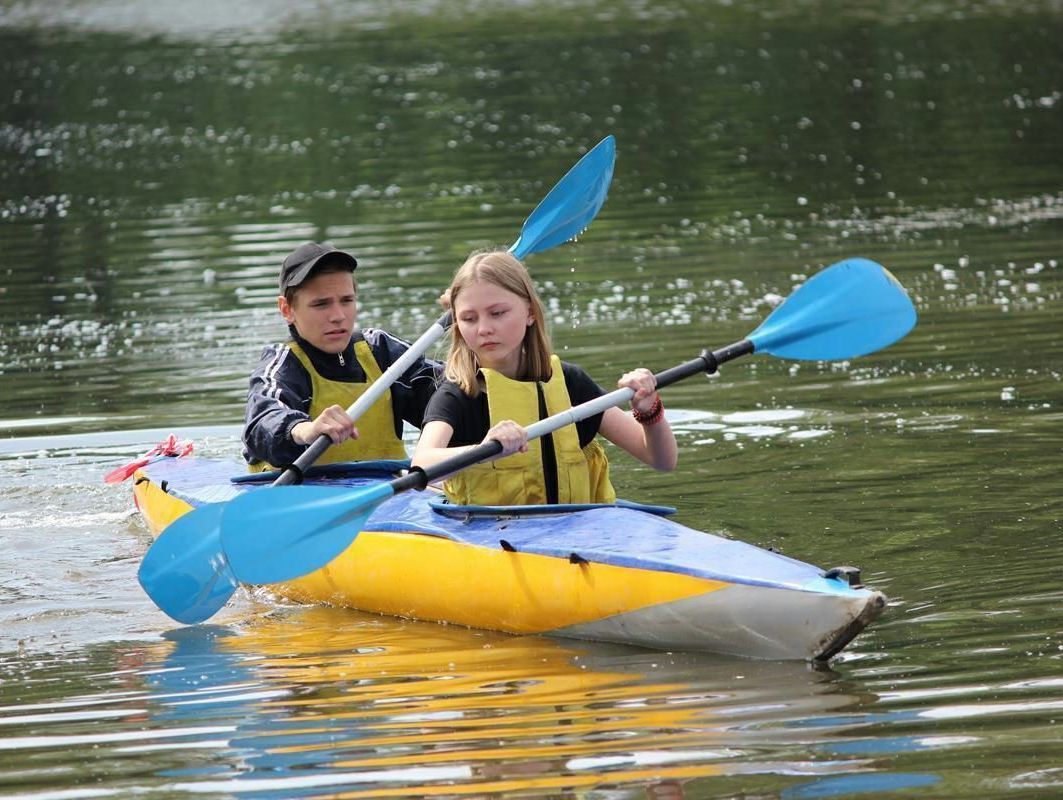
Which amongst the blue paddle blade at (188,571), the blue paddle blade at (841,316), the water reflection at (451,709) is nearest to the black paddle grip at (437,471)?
the water reflection at (451,709)

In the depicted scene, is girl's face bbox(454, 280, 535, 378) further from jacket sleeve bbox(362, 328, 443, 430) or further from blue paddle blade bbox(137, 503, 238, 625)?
jacket sleeve bbox(362, 328, 443, 430)

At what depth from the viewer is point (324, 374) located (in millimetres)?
6660

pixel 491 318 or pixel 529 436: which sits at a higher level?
pixel 491 318

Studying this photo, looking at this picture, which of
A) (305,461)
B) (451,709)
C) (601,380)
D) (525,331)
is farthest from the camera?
(601,380)

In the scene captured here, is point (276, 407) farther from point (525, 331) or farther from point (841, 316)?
point (841, 316)

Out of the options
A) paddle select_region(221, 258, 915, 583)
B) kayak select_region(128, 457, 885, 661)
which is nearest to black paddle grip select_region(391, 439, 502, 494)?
paddle select_region(221, 258, 915, 583)

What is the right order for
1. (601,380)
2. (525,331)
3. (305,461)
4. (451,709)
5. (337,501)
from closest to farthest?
(451,709), (337,501), (525,331), (305,461), (601,380)

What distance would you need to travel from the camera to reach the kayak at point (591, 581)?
4801 mm

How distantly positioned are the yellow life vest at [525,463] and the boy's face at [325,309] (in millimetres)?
1012

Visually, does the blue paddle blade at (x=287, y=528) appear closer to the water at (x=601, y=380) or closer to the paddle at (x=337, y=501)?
the paddle at (x=337, y=501)

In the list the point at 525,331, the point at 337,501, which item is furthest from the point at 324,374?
the point at 337,501

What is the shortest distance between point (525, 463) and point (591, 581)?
60 centimetres

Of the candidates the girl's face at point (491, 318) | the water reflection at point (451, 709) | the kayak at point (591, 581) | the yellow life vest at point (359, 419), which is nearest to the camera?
the water reflection at point (451, 709)

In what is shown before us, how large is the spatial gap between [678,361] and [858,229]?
4.37 metres
